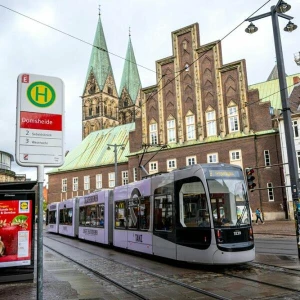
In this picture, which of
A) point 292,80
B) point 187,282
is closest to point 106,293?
point 187,282

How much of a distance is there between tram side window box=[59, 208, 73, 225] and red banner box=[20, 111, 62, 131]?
2350 centimetres

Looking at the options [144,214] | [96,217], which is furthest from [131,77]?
[144,214]

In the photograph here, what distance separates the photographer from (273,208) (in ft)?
113

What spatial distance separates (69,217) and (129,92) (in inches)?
2944

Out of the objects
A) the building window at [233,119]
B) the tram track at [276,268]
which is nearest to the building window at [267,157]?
the building window at [233,119]

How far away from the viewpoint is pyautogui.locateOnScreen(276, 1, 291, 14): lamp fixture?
12.4 meters

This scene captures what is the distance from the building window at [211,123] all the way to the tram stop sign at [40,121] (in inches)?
1372

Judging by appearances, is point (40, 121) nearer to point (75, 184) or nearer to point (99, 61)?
point (75, 184)

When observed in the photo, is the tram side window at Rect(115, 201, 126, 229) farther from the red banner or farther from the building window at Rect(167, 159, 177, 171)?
the building window at Rect(167, 159, 177, 171)

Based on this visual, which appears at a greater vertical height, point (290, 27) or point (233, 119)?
point (233, 119)

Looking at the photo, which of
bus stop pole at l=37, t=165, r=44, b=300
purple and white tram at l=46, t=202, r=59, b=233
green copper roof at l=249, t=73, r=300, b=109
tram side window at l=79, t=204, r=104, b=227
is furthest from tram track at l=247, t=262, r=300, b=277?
green copper roof at l=249, t=73, r=300, b=109

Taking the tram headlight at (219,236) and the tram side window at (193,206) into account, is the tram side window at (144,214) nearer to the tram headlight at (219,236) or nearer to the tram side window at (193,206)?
the tram side window at (193,206)

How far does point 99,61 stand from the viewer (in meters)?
92.4

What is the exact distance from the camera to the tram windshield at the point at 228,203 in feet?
35.9
